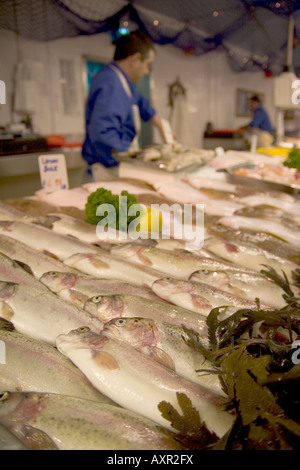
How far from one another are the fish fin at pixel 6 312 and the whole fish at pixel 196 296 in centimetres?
63

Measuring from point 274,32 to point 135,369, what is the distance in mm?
9867

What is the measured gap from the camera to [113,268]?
6.59 feet

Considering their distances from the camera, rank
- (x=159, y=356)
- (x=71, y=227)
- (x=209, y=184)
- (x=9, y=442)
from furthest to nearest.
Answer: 1. (x=209, y=184)
2. (x=71, y=227)
3. (x=159, y=356)
4. (x=9, y=442)

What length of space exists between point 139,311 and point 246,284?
23.8 inches

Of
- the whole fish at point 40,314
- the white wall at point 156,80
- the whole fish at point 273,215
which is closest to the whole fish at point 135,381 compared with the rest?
the whole fish at point 40,314

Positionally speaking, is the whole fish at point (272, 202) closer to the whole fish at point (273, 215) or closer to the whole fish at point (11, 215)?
the whole fish at point (273, 215)

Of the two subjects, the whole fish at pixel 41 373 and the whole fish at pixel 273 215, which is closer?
the whole fish at pixel 41 373

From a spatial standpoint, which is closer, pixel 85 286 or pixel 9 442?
pixel 9 442

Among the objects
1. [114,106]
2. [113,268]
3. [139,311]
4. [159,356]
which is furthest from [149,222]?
[114,106]

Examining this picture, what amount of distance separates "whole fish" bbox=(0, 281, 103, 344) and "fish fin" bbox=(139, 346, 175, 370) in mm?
218

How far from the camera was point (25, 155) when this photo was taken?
5047 mm

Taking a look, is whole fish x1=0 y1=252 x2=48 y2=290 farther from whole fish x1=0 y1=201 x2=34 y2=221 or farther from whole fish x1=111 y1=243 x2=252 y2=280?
whole fish x1=0 y1=201 x2=34 y2=221

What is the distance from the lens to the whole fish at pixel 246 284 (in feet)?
6.22

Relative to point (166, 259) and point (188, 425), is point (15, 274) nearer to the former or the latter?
point (166, 259)
